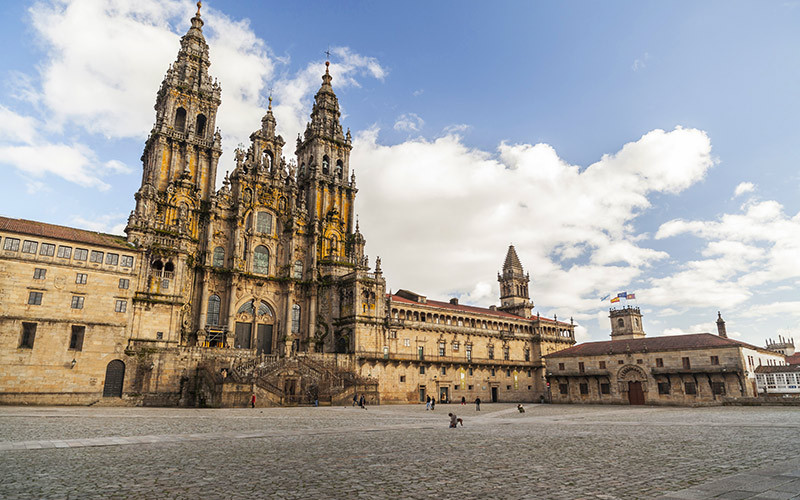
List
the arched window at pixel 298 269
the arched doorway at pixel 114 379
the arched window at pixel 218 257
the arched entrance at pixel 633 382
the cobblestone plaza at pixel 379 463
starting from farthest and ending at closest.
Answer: the arched window at pixel 298 269 < the arched entrance at pixel 633 382 < the arched window at pixel 218 257 < the arched doorway at pixel 114 379 < the cobblestone plaza at pixel 379 463

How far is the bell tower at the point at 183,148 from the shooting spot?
54.2 meters

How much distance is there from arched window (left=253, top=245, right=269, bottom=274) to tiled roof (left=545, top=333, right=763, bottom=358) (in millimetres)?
42881

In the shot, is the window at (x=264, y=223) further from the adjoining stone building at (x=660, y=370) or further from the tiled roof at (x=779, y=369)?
the tiled roof at (x=779, y=369)

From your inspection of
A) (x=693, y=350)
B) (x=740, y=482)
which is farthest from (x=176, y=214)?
(x=693, y=350)

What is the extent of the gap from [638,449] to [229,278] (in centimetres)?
5048

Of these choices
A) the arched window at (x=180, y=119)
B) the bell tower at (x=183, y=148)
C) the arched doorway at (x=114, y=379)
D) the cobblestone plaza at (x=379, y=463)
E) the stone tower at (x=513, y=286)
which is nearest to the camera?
the cobblestone plaza at (x=379, y=463)

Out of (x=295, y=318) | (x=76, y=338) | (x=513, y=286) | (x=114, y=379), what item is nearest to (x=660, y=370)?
(x=513, y=286)

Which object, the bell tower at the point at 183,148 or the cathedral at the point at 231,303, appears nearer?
the cathedral at the point at 231,303

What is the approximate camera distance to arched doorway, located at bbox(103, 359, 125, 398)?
42.3 metres

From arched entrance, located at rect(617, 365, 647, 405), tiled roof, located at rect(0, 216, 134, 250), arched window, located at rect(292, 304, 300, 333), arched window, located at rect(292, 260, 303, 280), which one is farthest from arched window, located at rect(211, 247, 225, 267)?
arched entrance, located at rect(617, 365, 647, 405)

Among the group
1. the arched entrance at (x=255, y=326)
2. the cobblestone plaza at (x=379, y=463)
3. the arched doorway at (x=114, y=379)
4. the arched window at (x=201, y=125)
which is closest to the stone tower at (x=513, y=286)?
the arched entrance at (x=255, y=326)

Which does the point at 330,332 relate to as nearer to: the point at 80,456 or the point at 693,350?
the point at 693,350

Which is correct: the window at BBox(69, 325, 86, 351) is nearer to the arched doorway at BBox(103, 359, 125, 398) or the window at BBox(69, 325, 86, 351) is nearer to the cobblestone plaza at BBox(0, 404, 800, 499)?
the arched doorway at BBox(103, 359, 125, 398)

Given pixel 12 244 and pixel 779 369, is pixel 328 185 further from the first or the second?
pixel 779 369
